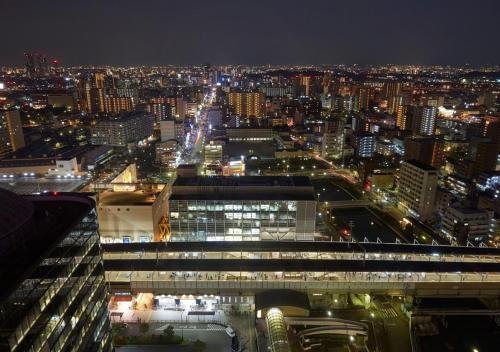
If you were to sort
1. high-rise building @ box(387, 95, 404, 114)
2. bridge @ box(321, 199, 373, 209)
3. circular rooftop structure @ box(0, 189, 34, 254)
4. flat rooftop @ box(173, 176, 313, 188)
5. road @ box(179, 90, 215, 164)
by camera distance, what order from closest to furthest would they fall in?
1. circular rooftop structure @ box(0, 189, 34, 254)
2. flat rooftop @ box(173, 176, 313, 188)
3. bridge @ box(321, 199, 373, 209)
4. road @ box(179, 90, 215, 164)
5. high-rise building @ box(387, 95, 404, 114)

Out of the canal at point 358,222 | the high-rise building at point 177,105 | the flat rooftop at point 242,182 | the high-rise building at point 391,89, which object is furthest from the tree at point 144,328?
the high-rise building at point 391,89

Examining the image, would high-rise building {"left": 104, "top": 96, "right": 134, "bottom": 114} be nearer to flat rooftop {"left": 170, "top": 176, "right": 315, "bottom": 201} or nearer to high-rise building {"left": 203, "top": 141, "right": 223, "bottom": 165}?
high-rise building {"left": 203, "top": 141, "right": 223, "bottom": 165}

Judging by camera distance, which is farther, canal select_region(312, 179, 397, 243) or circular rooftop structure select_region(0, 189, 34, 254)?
canal select_region(312, 179, 397, 243)

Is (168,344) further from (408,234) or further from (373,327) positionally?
(408,234)

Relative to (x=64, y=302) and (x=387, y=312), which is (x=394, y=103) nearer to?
(x=387, y=312)

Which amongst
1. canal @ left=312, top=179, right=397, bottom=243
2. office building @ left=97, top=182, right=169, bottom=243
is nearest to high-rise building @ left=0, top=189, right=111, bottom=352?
office building @ left=97, top=182, right=169, bottom=243

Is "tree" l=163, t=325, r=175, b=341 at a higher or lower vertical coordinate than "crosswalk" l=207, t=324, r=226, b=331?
higher

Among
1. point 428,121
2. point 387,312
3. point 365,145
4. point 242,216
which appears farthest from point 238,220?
point 428,121
